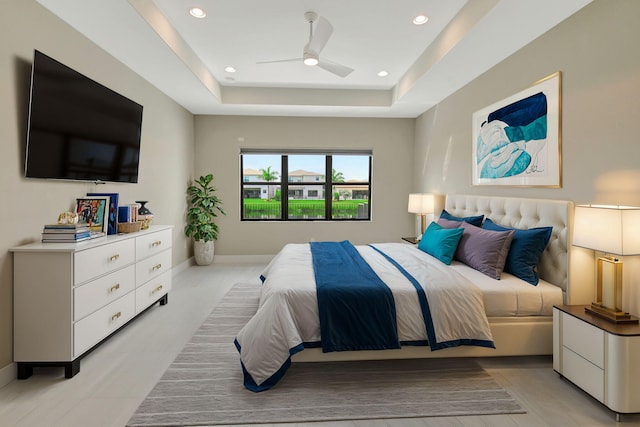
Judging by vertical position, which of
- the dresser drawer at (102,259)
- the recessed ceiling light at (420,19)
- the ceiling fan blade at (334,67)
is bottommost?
the dresser drawer at (102,259)

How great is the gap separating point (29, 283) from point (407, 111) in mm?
5171

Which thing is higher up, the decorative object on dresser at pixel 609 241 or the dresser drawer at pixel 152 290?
the decorative object on dresser at pixel 609 241

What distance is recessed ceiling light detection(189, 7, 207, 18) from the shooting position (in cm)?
301

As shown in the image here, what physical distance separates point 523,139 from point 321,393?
8.99ft

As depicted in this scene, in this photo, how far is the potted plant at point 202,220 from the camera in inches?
218

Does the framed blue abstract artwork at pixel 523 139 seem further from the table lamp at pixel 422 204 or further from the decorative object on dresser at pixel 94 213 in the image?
the decorative object on dresser at pixel 94 213

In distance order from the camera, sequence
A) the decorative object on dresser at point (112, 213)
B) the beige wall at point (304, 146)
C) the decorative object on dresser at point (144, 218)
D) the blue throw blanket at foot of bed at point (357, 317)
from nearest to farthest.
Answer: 1. the blue throw blanket at foot of bed at point (357, 317)
2. the decorative object on dresser at point (112, 213)
3. the decorative object on dresser at point (144, 218)
4. the beige wall at point (304, 146)

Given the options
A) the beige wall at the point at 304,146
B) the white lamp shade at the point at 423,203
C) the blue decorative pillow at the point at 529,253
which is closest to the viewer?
the blue decorative pillow at the point at 529,253

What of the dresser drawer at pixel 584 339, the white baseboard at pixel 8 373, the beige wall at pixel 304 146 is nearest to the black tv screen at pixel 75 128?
the white baseboard at pixel 8 373

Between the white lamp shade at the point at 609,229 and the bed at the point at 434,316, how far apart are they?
45cm

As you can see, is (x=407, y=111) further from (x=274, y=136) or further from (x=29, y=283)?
(x=29, y=283)

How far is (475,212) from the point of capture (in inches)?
150

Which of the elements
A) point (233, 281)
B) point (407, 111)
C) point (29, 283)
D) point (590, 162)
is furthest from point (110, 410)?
point (407, 111)

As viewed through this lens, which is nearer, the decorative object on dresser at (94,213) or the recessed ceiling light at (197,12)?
the decorative object on dresser at (94,213)
